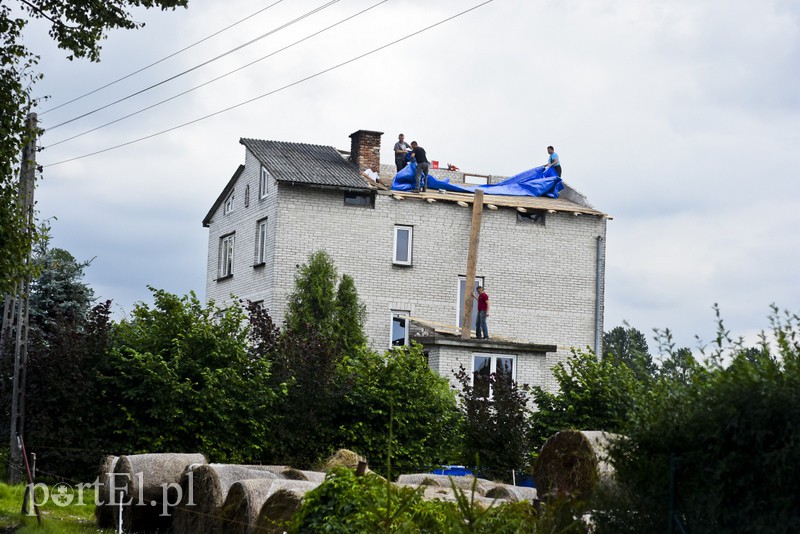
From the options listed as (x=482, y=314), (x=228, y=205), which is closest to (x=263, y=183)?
(x=228, y=205)

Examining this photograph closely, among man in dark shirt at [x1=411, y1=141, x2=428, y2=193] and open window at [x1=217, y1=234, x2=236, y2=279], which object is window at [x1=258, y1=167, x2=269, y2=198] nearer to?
open window at [x1=217, y1=234, x2=236, y2=279]

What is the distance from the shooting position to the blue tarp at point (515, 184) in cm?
3712

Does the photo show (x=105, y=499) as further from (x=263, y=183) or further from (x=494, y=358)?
(x=263, y=183)

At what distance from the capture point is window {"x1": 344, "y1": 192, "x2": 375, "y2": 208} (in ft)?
117

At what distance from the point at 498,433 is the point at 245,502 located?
36.7ft

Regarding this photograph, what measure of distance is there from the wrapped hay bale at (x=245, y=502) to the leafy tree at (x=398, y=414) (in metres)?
9.01

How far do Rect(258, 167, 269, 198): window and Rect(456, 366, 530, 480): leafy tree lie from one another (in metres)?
14.9

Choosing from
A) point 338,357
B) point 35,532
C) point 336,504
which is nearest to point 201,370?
point 338,357

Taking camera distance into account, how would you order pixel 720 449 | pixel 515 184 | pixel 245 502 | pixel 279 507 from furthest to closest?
1. pixel 515 184
2. pixel 245 502
3. pixel 279 507
4. pixel 720 449

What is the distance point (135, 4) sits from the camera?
18391mm

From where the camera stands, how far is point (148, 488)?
50.2 ft

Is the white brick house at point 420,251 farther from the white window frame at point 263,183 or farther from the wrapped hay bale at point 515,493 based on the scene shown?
the wrapped hay bale at point 515,493

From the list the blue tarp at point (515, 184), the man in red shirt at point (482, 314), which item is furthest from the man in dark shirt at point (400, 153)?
the man in red shirt at point (482, 314)

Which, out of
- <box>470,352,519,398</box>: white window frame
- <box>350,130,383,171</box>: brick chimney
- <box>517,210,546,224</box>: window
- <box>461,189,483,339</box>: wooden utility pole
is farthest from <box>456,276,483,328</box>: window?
<box>350,130,383,171</box>: brick chimney
